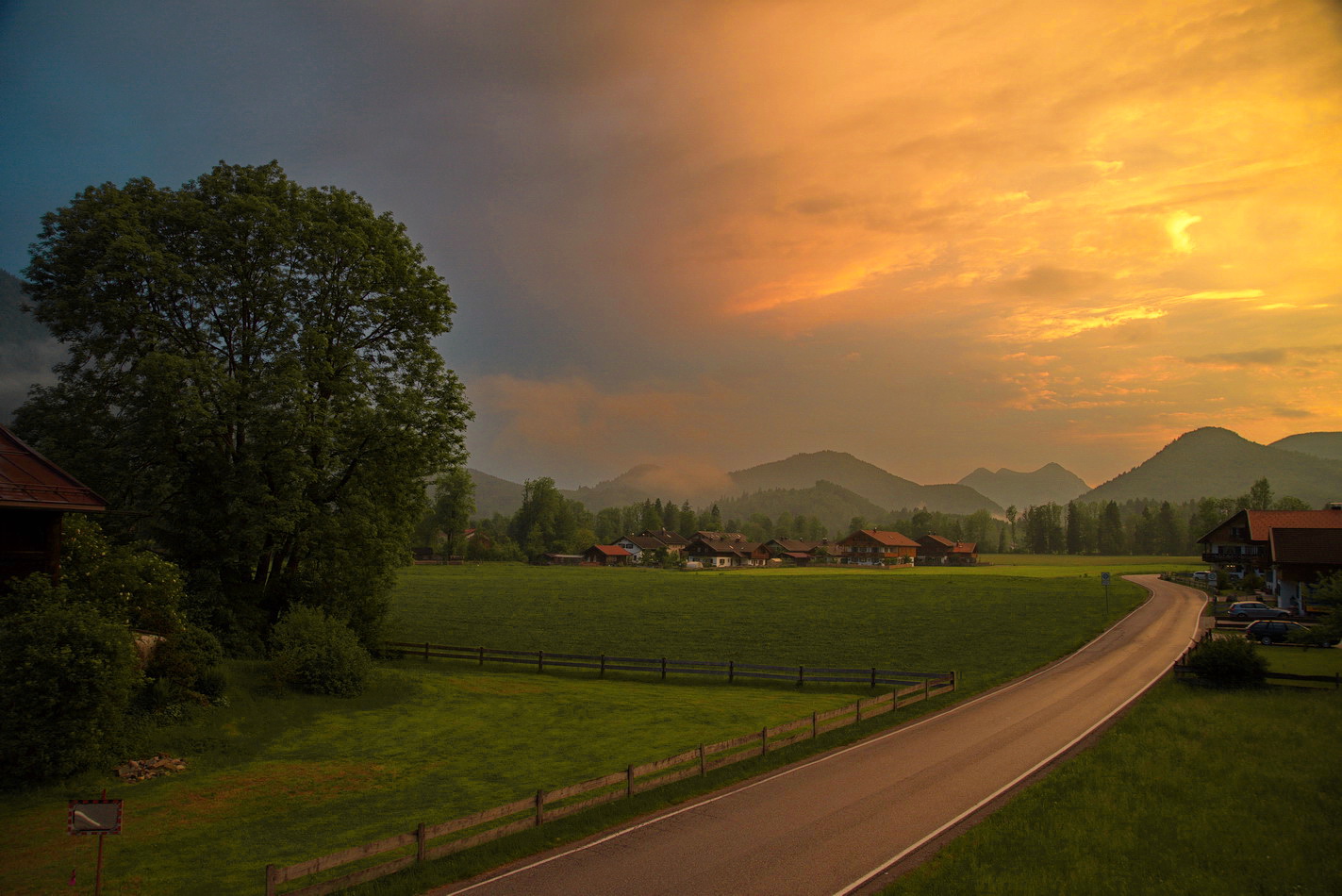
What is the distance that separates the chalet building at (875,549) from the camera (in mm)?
183375

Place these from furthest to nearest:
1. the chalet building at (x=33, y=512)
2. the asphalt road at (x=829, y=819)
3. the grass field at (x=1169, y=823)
Answer: 1. the chalet building at (x=33, y=512)
2. the asphalt road at (x=829, y=819)
3. the grass field at (x=1169, y=823)

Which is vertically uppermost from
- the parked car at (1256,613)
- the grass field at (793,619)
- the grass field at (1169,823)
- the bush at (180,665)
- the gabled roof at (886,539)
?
the gabled roof at (886,539)

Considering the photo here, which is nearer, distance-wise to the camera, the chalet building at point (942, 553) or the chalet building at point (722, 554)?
the chalet building at point (722, 554)

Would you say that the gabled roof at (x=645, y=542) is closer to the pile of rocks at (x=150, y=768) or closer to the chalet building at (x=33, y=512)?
the chalet building at (x=33, y=512)

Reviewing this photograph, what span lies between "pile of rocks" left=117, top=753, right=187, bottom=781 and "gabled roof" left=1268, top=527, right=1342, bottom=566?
75.5 meters

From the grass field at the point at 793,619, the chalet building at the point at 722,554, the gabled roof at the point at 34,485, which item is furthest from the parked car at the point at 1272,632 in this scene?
the chalet building at the point at 722,554

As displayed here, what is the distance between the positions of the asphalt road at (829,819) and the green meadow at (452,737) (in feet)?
3.46

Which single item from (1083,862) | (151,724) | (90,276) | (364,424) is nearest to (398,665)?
(364,424)

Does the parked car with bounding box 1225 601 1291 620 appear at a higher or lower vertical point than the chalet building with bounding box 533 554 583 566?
higher

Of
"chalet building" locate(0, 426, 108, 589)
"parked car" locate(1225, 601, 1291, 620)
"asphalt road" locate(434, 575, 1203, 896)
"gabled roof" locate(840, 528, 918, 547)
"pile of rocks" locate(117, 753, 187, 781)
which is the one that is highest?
"chalet building" locate(0, 426, 108, 589)

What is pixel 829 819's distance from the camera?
1678 centimetres

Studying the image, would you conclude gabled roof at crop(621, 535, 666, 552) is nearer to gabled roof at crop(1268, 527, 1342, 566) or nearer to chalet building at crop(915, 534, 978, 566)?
chalet building at crop(915, 534, 978, 566)

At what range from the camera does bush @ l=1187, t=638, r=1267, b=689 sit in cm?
3114

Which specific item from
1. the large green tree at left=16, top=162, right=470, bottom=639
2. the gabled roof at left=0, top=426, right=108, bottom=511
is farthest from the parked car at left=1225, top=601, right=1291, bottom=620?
the gabled roof at left=0, top=426, right=108, bottom=511
